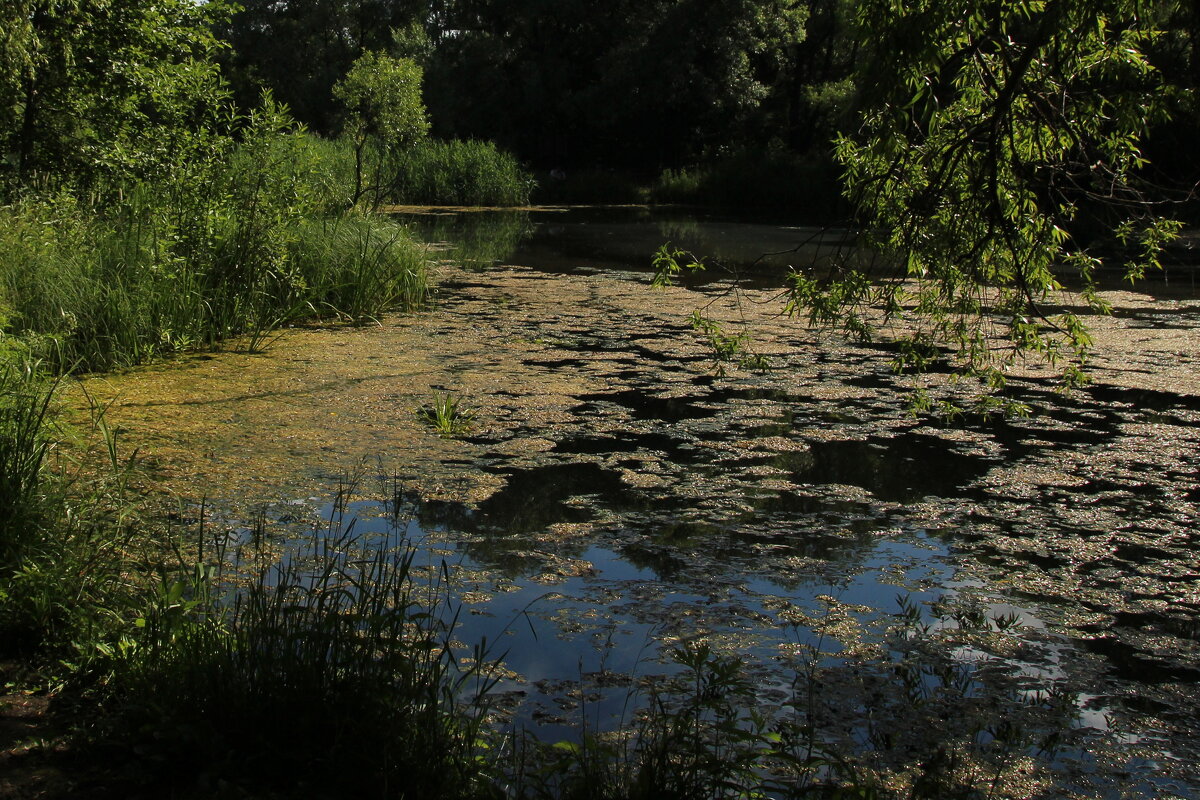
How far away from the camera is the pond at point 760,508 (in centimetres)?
301

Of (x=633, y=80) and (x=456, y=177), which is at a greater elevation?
(x=633, y=80)

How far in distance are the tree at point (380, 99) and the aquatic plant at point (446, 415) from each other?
34.3 feet

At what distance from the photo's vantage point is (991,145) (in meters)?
3.19

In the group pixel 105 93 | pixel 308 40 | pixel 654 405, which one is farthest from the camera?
pixel 308 40

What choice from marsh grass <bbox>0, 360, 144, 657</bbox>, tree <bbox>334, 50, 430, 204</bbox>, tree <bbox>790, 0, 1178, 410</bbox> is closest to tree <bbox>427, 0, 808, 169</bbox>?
tree <bbox>334, 50, 430, 204</bbox>

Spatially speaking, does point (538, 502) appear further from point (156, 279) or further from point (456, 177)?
point (456, 177)

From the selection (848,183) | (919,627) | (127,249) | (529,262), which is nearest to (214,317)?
(127,249)

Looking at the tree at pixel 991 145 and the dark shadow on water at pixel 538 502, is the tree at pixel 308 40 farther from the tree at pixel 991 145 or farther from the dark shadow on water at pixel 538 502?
the tree at pixel 991 145

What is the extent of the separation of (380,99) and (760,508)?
44.9 ft

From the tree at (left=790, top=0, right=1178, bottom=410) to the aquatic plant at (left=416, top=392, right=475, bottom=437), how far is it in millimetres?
1927

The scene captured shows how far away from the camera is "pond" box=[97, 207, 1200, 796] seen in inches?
118

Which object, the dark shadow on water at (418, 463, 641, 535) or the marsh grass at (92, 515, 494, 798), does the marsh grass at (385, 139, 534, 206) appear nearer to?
the dark shadow on water at (418, 463, 641, 535)

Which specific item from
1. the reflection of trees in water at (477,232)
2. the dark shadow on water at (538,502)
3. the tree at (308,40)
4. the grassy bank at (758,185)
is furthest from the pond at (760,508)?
the tree at (308,40)

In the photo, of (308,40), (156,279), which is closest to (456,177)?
(156,279)
